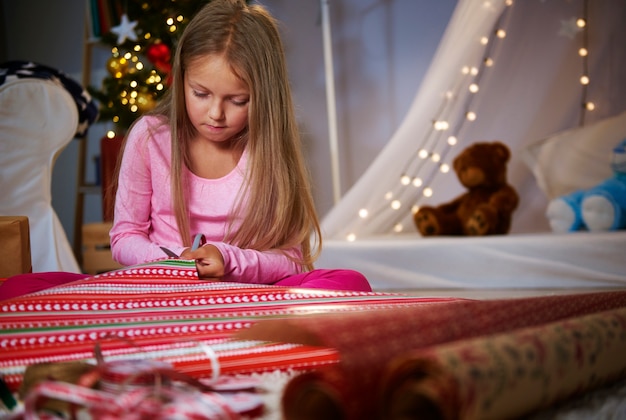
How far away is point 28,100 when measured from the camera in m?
2.11

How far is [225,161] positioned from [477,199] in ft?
4.10

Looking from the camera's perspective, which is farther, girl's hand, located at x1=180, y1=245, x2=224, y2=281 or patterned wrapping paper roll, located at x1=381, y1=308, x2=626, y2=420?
girl's hand, located at x1=180, y1=245, x2=224, y2=281

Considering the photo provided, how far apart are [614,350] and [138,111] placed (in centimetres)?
275

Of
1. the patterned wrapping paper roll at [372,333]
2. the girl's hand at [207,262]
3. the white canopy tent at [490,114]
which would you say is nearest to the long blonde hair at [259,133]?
the girl's hand at [207,262]

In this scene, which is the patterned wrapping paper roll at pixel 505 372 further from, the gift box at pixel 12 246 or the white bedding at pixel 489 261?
the white bedding at pixel 489 261

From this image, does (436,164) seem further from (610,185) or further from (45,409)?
(45,409)

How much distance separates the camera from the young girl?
4.45ft

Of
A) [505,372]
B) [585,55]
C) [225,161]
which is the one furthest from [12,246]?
[585,55]

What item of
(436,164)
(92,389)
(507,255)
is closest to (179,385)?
(92,389)

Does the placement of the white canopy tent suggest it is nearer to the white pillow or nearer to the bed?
the white pillow

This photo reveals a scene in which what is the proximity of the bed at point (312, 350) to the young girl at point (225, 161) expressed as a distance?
432 millimetres

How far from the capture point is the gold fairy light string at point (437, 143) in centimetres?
241

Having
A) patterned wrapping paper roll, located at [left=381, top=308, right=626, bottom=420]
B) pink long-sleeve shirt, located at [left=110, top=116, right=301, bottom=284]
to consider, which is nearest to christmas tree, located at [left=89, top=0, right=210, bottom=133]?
pink long-sleeve shirt, located at [left=110, top=116, right=301, bottom=284]

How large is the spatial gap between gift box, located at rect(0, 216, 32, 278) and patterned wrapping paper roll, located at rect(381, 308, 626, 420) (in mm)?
1165
